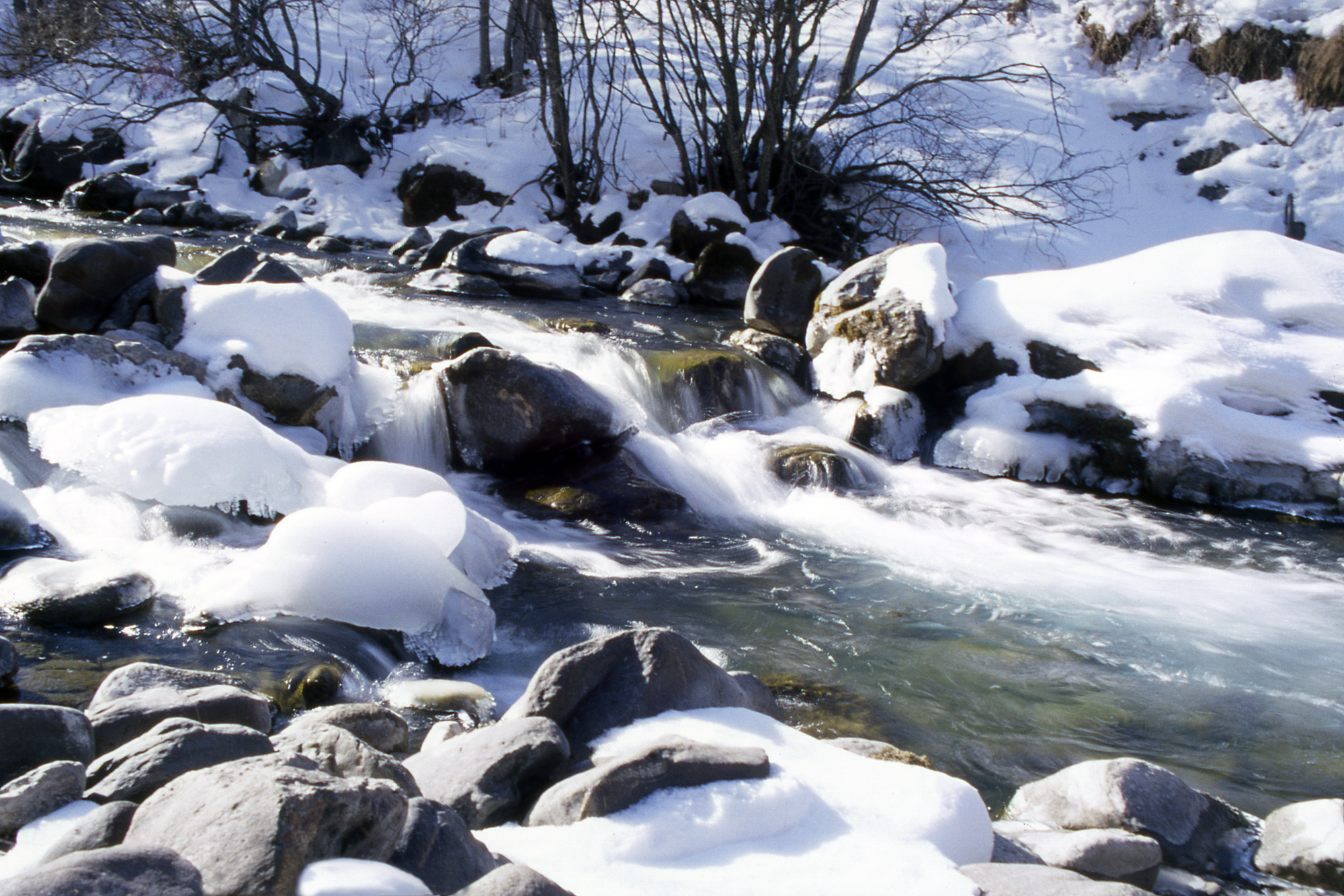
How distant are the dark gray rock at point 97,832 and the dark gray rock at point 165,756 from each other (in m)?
0.14

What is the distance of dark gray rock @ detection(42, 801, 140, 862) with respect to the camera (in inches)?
62.7

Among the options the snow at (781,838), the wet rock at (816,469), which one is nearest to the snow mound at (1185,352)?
the wet rock at (816,469)

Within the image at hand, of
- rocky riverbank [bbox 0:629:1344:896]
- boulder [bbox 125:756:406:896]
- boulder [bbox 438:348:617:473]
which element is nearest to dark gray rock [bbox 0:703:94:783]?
rocky riverbank [bbox 0:629:1344:896]

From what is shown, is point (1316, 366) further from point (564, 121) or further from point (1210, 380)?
point (564, 121)

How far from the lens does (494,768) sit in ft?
6.93

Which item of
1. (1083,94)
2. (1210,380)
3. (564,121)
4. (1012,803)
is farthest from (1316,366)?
(1083,94)

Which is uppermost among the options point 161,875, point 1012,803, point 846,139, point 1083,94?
point 1083,94

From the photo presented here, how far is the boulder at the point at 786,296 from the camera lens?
816cm

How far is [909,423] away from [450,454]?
326 cm

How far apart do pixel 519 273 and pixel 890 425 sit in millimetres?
4496

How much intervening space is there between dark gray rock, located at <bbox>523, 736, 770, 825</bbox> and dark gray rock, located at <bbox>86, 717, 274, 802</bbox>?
0.62 m

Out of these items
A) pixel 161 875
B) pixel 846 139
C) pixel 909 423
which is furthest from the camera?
pixel 846 139

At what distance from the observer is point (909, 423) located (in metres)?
6.81

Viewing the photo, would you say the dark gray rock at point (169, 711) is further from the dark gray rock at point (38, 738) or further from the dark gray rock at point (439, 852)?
the dark gray rock at point (439, 852)
